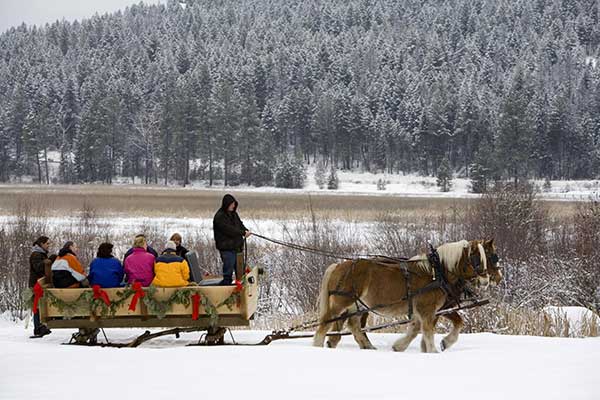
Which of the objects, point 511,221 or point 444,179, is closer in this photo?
point 511,221

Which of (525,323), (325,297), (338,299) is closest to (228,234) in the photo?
(325,297)

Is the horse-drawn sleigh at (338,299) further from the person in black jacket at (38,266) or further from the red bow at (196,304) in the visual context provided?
the person in black jacket at (38,266)

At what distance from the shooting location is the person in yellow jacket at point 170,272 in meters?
10.6

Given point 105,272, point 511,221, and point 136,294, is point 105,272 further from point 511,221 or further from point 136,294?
point 511,221

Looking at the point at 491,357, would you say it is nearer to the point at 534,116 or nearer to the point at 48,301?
the point at 48,301

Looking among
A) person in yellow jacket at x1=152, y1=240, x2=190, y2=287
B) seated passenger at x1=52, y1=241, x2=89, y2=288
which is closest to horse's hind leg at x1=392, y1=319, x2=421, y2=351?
person in yellow jacket at x1=152, y1=240, x2=190, y2=287

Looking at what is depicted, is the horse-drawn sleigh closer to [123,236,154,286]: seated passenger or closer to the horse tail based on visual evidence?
the horse tail

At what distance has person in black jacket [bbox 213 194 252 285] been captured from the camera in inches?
442

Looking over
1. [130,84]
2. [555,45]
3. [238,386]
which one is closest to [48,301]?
[238,386]

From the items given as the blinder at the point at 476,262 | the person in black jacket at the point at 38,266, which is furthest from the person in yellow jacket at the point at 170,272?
the blinder at the point at 476,262

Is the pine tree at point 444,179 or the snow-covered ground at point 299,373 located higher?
the pine tree at point 444,179

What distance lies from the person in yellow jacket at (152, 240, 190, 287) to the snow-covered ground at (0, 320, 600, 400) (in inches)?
53.7

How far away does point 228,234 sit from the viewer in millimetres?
11273

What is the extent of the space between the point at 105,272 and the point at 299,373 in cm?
417
